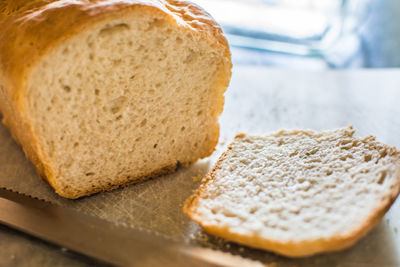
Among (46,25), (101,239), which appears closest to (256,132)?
(101,239)

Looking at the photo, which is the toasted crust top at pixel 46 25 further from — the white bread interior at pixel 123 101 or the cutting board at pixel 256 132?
the cutting board at pixel 256 132

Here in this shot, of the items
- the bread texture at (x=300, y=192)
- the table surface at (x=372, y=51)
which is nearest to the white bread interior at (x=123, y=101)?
the bread texture at (x=300, y=192)

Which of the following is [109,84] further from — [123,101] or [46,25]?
[46,25]

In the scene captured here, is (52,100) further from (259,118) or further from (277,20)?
(277,20)

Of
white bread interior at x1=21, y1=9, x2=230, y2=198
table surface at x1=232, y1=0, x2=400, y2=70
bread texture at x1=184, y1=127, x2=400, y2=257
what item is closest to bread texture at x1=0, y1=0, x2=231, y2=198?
white bread interior at x1=21, y1=9, x2=230, y2=198

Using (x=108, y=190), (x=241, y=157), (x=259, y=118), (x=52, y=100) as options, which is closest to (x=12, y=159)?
(x=108, y=190)

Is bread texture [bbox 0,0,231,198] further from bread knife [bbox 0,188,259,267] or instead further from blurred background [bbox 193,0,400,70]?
blurred background [bbox 193,0,400,70]

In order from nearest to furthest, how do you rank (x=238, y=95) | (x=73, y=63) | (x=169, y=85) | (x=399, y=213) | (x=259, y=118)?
(x=73, y=63) → (x=399, y=213) → (x=169, y=85) → (x=259, y=118) → (x=238, y=95)
